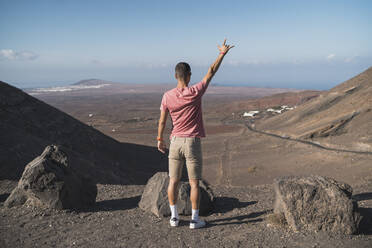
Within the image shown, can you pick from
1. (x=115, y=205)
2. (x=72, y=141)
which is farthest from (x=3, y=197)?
(x=72, y=141)

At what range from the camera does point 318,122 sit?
62.2 feet

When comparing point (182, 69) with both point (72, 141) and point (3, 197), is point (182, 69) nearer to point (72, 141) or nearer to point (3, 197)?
point (3, 197)

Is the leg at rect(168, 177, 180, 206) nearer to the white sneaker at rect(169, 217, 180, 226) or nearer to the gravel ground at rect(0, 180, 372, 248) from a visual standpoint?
the white sneaker at rect(169, 217, 180, 226)

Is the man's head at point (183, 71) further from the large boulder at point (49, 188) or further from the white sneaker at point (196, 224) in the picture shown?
the large boulder at point (49, 188)

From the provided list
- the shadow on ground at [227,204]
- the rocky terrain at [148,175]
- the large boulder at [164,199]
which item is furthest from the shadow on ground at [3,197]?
the shadow on ground at [227,204]

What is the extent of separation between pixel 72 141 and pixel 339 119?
45.3 feet

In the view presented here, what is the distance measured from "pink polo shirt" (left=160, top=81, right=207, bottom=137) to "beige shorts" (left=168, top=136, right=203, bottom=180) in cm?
7

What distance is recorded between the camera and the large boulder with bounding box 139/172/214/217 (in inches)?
186

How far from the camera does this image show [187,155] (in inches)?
148

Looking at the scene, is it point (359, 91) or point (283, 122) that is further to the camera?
point (283, 122)

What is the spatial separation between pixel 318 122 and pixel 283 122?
181 inches

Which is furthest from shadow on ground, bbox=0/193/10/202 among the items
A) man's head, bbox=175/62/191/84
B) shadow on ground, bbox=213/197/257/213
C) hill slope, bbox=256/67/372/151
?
hill slope, bbox=256/67/372/151

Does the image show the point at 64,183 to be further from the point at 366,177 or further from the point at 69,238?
the point at 366,177

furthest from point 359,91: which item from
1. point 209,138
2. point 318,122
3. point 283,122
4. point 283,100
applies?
point 283,100
